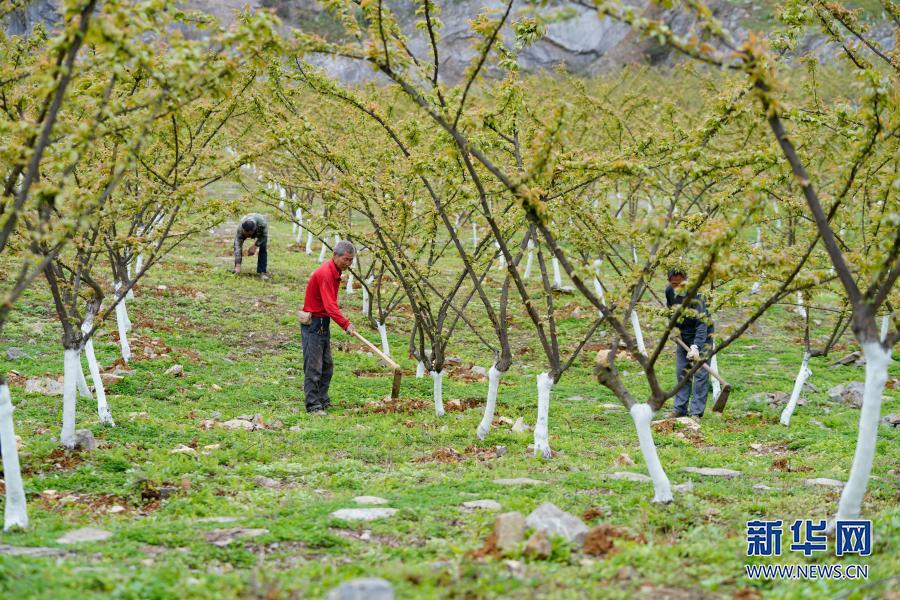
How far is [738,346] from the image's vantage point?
15.0m

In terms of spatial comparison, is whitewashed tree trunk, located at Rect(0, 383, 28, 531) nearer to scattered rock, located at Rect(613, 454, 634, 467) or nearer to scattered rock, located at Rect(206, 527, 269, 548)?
scattered rock, located at Rect(206, 527, 269, 548)

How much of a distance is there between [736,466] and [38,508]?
5.77 metres

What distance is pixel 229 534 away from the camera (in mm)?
4867

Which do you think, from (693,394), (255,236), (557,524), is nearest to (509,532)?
(557,524)

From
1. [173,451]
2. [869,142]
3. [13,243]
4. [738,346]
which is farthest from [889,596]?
[738,346]

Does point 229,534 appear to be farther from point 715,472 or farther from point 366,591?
point 715,472

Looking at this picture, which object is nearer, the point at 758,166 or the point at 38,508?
the point at 38,508

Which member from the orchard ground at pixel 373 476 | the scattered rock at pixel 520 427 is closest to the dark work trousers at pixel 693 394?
the orchard ground at pixel 373 476

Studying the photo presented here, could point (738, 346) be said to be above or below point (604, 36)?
below

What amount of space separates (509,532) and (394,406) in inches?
213

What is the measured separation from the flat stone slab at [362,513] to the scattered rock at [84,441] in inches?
110

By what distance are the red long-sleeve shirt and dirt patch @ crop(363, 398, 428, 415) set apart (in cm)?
108

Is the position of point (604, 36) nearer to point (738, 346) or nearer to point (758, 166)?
point (738, 346)

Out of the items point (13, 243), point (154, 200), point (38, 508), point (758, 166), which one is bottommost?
point (38, 508)
